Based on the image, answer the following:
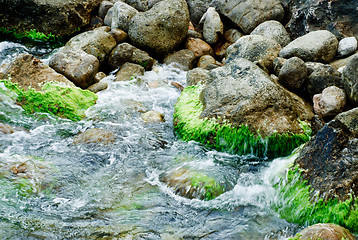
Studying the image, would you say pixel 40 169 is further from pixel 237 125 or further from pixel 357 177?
pixel 357 177

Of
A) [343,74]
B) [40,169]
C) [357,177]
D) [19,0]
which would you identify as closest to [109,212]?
[40,169]

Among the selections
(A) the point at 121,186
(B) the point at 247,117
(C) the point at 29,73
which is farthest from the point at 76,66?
(B) the point at 247,117

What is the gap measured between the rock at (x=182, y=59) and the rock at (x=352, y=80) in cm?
536

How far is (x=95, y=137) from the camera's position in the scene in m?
6.47

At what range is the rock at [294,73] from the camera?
7465 mm

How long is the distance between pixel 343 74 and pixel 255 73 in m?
1.97

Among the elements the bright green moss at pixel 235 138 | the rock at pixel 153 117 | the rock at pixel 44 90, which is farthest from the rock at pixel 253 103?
the rock at pixel 44 90

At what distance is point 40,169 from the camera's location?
205 inches

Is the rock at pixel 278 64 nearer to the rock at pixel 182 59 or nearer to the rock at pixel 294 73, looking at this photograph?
the rock at pixel 294 73

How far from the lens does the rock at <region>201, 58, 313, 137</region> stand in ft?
20.4

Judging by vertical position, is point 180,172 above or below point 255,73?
below

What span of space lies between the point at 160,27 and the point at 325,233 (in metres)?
8.79

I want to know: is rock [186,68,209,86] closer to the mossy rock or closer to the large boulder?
the large boulder

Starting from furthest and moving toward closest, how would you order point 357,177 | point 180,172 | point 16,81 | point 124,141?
point 16,81 → point 124,141 → point 180,172 → point 357,177
